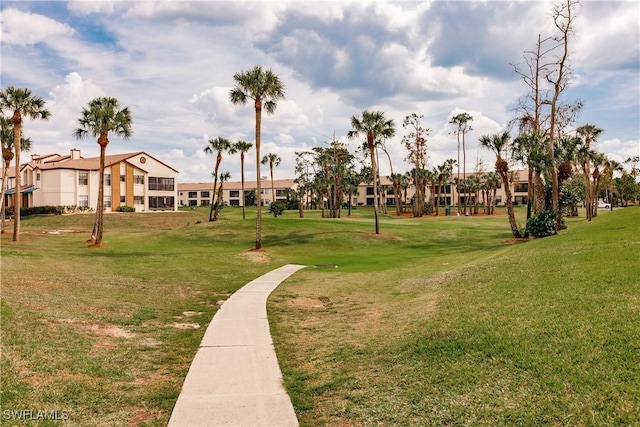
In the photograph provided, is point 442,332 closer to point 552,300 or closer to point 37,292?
point 552,300

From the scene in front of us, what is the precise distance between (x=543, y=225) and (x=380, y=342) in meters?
29.9

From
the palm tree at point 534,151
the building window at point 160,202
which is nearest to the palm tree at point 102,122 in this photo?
the palm tree at point 534,151

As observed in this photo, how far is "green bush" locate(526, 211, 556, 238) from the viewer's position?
3662 cm

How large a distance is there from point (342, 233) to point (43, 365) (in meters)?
37.7

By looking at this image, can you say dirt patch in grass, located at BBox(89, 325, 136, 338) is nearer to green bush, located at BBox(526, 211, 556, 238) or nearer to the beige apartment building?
green bush, located at BBox(526, 211, 556, 238)

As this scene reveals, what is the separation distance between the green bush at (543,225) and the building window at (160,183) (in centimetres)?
7662

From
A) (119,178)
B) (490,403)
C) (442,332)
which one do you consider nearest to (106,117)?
(442,332)

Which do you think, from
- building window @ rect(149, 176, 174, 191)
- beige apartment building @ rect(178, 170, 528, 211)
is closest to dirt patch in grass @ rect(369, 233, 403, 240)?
building window @ rect(149, 176, 174, 191)

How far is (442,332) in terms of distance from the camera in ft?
35.1

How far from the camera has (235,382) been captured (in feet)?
29.6

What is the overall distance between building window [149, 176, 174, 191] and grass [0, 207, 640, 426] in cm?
7624

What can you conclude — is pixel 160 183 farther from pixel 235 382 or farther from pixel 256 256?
pixel 235 382

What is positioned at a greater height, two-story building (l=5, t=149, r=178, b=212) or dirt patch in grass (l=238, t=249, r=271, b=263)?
two-story building (l=5, t=149, r=178, b=212)

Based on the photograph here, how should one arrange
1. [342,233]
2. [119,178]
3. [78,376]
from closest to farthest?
[78,376], [342,233], [119,178]
